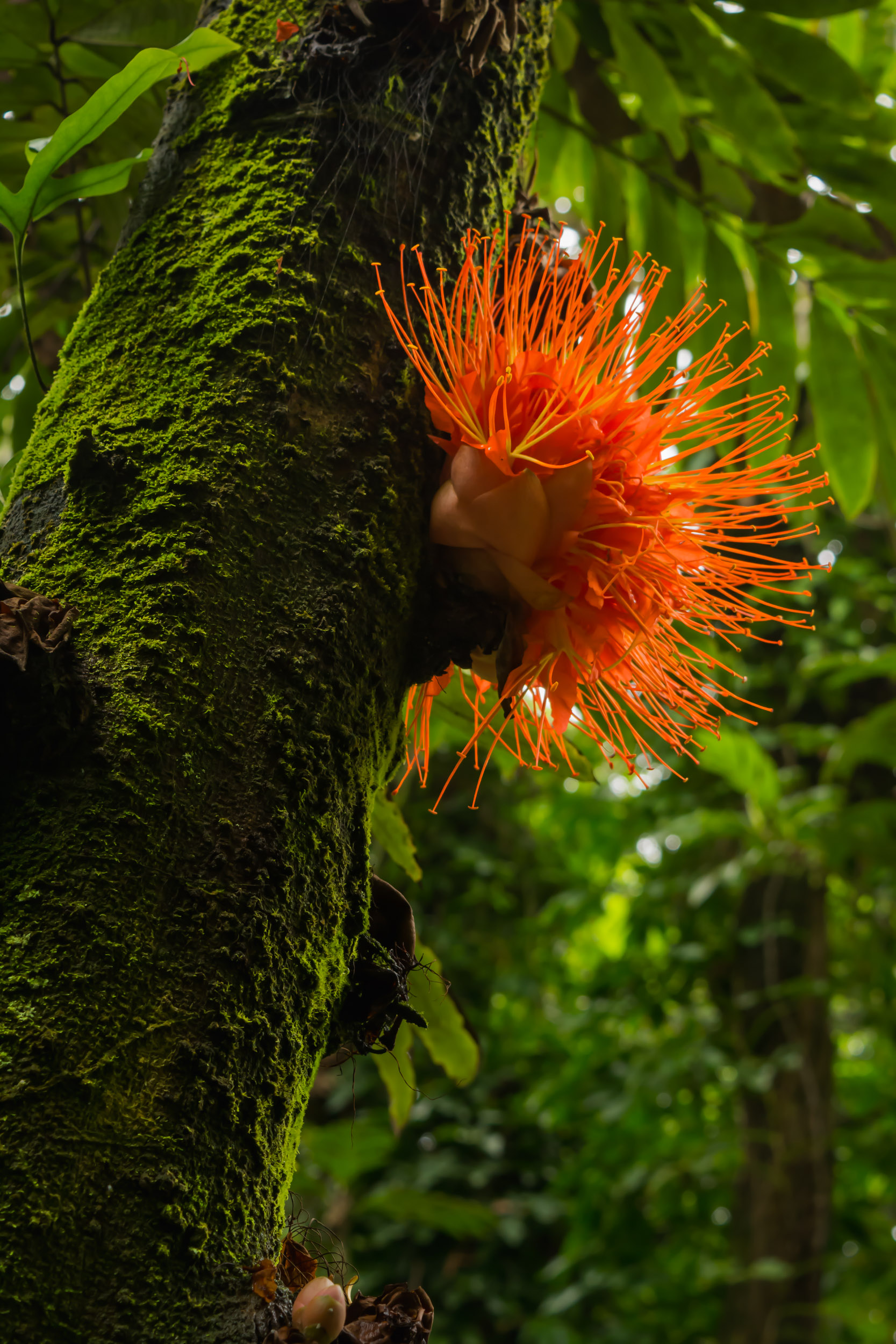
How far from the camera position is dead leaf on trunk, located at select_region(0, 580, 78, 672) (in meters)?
0.57

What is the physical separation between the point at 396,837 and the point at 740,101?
1130mm

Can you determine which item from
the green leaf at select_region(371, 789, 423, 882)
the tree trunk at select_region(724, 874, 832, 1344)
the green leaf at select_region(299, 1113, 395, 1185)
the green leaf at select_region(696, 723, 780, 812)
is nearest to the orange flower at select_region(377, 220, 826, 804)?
the green leaf at select_region(371, 789, 423, 882)

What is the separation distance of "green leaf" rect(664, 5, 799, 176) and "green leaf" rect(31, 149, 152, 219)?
934 mm

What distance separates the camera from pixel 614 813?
3541mm

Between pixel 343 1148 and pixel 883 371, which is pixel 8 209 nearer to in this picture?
pixel 883 371

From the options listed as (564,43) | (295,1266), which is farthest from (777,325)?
(295,1266)

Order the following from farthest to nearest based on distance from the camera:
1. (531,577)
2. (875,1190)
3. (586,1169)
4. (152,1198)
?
1. (875,1190)
2. (586,1169)
3. (531,577)
4. (152,1198)

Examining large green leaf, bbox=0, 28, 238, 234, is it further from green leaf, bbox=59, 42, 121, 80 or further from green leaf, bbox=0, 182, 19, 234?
green leaf, bbox=59, 42, 121, 80

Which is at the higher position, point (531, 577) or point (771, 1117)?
point (531, 577)

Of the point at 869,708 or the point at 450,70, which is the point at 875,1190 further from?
the point at 450,70

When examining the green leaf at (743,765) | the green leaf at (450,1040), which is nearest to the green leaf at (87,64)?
the green leaf at (450,1040)

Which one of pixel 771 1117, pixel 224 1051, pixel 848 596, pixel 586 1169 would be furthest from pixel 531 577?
pixel 848 596

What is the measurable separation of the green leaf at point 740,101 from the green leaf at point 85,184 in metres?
0.93

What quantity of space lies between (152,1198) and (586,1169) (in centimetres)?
299
